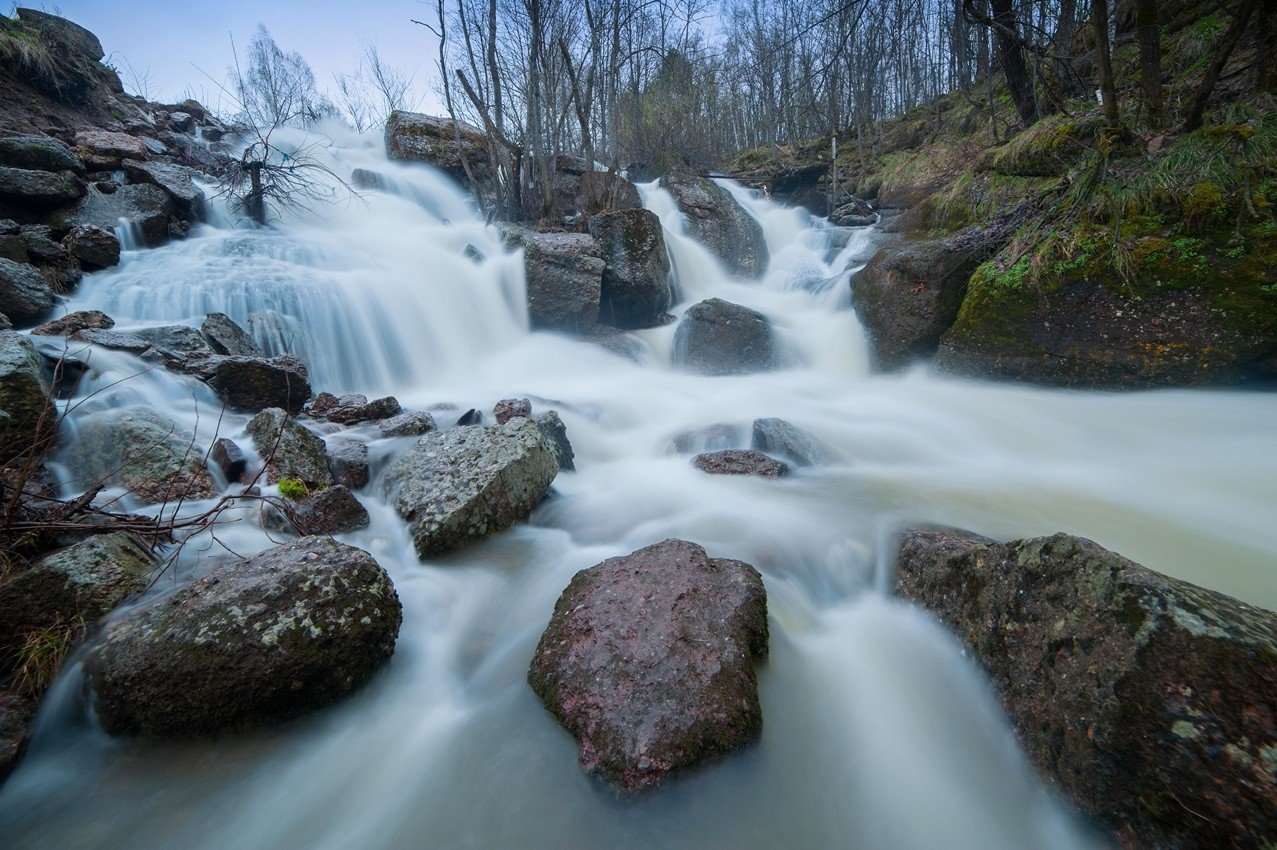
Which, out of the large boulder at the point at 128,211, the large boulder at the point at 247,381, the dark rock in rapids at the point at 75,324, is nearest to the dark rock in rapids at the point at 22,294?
the dark rock in rapids at the point at 75,324

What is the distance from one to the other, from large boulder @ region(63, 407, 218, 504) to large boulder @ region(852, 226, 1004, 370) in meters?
7.40

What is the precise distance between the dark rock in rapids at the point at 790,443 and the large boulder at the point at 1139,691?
115 inches

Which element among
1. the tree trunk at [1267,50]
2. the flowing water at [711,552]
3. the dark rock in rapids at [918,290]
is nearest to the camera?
the flowing water at [711,552]

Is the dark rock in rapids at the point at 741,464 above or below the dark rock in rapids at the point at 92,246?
below

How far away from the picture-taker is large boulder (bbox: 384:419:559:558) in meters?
3.43

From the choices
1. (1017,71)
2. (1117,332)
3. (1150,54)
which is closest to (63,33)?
(1017,71)

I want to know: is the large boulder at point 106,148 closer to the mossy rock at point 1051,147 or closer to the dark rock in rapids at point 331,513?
the dark rock in rapids at point 331,513

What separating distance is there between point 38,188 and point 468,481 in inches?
378

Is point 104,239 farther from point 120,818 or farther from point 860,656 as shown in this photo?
point 860,656

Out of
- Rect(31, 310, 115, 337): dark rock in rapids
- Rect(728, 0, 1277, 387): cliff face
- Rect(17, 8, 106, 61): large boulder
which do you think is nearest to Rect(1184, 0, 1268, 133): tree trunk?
Rect(728, 0, 1277, 387): cliff face

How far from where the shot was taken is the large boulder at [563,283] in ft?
29.6

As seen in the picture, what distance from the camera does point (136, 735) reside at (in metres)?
2.02

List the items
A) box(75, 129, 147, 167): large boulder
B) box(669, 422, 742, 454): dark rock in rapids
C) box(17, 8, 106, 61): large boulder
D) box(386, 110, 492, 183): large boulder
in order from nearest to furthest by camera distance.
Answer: box(669, 422, 742, 454): dark rock in rapids, box(75, 129, 147, 167): large boulder, box(17, 8, 106, 61): large boulder, box(386, 110, 492, 183): large boulder

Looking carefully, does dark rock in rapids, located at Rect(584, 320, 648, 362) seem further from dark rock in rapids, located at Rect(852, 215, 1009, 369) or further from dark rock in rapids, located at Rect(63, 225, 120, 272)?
dark rock in rapids, located at Rect(63, 225, 120, 272)
